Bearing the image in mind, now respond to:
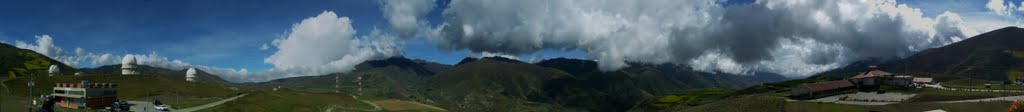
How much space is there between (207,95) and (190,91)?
8.77m

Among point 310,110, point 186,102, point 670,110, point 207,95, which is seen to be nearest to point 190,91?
point 207,95

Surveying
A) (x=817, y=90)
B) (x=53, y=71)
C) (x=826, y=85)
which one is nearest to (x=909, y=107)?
(x=817, y=90)

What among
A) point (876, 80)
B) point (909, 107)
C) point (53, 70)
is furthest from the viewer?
point (53, 70)

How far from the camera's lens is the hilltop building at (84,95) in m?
114

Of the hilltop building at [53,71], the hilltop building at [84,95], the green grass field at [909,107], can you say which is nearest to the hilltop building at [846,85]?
the green grass field at [909,107]

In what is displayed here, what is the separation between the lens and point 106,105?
118312 mm

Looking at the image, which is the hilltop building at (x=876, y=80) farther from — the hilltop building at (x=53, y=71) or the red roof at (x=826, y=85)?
the hilltop building at (x=53, y=71)

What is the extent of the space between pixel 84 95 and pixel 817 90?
448 ft

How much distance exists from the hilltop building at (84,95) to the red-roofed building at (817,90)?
13082 cm

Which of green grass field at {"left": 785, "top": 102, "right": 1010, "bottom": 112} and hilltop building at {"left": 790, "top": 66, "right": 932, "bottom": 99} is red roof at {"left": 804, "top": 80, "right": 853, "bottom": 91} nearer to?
hilltop building at {"left": 790, "top": 66, "right": 932, "bottom": 99}

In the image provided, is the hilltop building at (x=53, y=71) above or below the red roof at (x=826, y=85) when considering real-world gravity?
above

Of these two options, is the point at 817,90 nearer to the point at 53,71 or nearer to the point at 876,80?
the point at 876,80

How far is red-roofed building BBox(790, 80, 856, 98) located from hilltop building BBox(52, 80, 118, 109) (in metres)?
131

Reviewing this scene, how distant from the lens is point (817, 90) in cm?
12688
